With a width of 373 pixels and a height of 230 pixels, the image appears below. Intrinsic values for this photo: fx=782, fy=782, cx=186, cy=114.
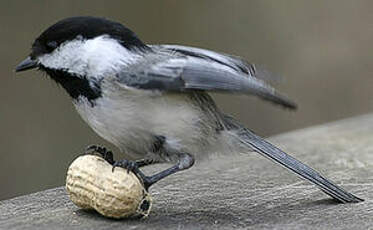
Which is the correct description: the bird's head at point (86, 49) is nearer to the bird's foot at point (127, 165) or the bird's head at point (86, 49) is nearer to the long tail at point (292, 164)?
the bird's foot at point (127, 165)

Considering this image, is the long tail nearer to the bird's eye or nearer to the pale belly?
the pale belly

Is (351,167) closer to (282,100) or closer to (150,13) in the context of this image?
(282,100)

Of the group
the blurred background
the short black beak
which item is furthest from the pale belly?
the blurred background

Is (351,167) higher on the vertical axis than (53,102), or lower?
higher

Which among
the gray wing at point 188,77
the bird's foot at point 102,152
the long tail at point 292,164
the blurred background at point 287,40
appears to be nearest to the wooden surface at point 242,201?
the long tail at point 292,164

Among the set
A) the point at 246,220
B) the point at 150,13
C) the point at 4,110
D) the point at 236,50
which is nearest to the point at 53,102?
A: the point at 4,110

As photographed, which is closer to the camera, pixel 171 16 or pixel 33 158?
pixel 33 158

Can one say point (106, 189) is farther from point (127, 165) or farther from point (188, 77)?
point (188, 77)
